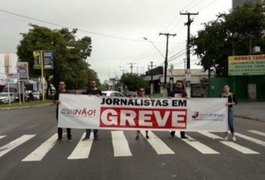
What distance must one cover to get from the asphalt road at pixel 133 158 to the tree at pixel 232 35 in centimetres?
3919

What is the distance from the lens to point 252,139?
15.9 m

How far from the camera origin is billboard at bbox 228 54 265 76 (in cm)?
4712

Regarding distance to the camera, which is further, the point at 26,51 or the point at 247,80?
the point at 26,51

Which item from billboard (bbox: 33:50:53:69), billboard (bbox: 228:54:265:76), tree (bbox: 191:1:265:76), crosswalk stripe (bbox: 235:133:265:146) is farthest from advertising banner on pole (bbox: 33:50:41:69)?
crosswalk stripe (bbox: 235:133:265:146)

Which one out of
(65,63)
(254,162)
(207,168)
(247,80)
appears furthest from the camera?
(65,63)

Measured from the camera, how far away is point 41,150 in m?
13.4

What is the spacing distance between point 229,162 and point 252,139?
5209mm

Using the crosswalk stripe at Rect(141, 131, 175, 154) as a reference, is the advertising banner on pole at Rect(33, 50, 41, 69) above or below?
above

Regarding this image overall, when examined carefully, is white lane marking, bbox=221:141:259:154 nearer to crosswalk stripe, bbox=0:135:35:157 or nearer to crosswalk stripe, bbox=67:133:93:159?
crosswalk stripe, bbox=67:133:93:159

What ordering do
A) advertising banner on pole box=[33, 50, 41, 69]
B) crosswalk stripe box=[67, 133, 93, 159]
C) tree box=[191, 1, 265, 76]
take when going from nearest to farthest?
1. crosswalk stripe box=[67, 133, 93, 159]
2. tree box=[191, 1, 265, 76]
3. advertising banner on pole box=[33, 50, 41, 69]

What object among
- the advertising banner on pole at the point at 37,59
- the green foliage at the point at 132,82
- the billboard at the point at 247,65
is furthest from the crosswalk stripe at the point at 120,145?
the green foliage at the point at 132,82

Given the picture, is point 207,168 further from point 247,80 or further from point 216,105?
point 247,80

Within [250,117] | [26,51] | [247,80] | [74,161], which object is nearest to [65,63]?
[26,51]

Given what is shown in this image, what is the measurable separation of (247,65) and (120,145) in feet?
117
